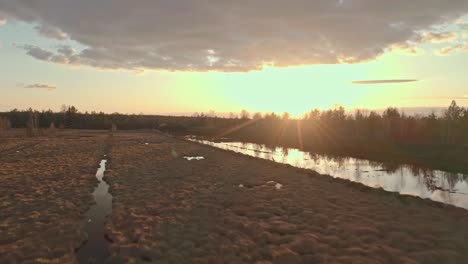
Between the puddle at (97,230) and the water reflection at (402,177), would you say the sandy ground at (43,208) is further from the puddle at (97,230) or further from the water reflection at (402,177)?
the water reflection at (402,177)

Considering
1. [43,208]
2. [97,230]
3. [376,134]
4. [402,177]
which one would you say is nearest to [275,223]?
[97,230]

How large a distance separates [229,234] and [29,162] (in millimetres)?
22556

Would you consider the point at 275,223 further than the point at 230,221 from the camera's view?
No

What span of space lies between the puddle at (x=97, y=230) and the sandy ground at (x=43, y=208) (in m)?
0.28

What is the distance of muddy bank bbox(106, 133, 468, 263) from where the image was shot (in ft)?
33.3

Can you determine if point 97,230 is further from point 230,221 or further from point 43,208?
point 230,221

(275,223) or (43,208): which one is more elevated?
(43,208)

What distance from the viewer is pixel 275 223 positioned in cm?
1297

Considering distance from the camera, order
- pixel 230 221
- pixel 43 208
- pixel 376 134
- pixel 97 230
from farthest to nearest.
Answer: pixel 376 134 < pixel 43 208 < pixel 230 221 < pixel 97 230

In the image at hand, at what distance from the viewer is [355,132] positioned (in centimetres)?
6300

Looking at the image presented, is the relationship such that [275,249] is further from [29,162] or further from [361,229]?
[29,162]

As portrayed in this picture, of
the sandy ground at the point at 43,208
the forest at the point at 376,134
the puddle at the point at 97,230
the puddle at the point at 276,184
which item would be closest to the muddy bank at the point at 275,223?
the puddle at the point at 276,184

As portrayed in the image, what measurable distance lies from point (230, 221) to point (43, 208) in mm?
7769

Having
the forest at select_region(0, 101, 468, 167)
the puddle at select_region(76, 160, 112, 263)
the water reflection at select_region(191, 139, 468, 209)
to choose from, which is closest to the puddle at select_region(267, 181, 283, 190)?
the water reflection at select_region(191, 139, 468, 209)
